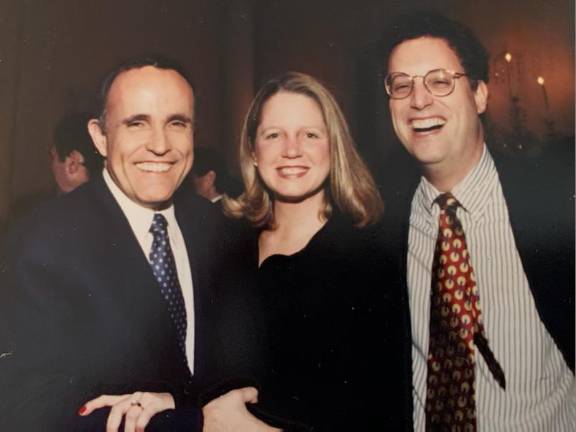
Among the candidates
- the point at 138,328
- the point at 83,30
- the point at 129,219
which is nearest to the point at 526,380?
the point at 138,328

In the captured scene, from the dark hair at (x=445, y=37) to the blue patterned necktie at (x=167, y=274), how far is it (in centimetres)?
76

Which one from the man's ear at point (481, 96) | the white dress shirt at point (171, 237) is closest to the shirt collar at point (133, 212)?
the white dress shirt at point (171, 237)

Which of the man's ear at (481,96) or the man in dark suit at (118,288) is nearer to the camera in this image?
the man in dark suit at (118,288)

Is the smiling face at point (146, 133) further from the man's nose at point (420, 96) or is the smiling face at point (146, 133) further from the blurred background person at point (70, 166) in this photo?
the man's nose at point (420, 96)

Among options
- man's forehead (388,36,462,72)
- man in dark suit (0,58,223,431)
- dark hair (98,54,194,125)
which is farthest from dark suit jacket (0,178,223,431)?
man's forehead (388,36,462,72)

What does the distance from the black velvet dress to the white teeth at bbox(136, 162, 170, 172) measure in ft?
1.08

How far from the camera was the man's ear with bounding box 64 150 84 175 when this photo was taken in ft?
5.32

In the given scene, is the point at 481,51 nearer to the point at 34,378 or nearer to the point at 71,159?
the point at 71,159

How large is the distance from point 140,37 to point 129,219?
1.65ft

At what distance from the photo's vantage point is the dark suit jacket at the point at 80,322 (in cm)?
157

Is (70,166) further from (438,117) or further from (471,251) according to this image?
(471,251)

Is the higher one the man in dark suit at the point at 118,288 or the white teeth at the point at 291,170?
the white teeth at the point at 291,170

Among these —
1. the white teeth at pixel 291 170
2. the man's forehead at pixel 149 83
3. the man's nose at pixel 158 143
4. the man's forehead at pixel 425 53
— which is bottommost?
the white teeth at pixel 291 170

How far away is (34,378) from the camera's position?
5.16 feet
